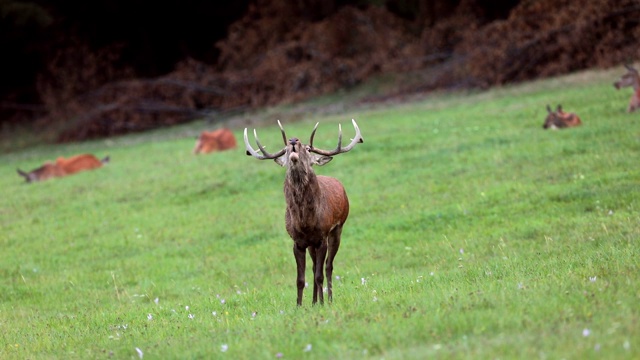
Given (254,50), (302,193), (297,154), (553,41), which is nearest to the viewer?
(297,154)

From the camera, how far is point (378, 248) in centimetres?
1262

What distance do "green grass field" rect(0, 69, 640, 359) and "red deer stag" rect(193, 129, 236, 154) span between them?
64 centimetres

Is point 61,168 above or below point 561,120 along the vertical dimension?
below

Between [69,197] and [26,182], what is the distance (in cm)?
351

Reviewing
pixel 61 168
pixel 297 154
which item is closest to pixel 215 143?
pixel 61 168

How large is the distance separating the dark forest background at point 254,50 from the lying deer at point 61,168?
9.67 meters

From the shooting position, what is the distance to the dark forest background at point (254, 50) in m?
26.8

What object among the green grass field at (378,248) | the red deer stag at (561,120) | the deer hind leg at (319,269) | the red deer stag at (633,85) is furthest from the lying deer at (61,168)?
the deer hind leg at (319,269)

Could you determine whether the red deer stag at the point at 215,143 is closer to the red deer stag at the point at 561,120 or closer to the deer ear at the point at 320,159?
the red deer stag at the point at 561,120

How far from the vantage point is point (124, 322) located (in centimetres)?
913

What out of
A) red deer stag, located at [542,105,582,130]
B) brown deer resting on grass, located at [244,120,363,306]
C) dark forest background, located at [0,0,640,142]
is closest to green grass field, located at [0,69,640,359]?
red deer stag, located at [542,105,582,130]

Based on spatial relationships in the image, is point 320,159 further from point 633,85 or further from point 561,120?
point 633,85

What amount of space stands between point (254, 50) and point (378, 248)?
25857 mm

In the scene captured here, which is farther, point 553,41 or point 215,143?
point 553,41
